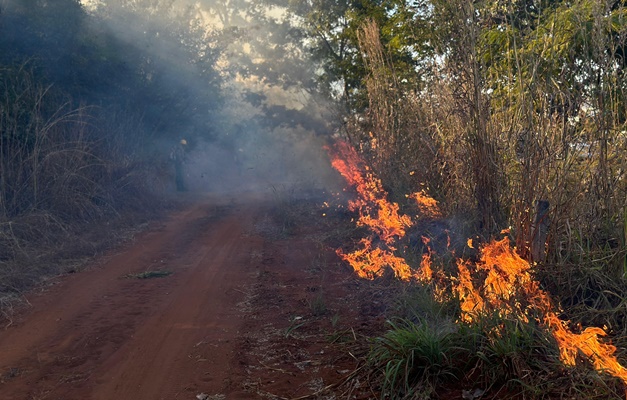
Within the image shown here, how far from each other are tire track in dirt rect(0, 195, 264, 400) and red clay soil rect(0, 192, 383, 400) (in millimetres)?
14

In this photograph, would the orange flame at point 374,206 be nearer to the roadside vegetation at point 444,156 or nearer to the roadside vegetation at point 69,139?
the roadside vegetation at point 444,156

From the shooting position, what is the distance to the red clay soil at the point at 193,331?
4.66 metres

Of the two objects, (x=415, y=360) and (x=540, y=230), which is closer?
(x=415, y=360)

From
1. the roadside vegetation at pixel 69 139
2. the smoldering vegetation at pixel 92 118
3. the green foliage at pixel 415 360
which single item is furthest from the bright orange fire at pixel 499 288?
the smoldering vegetation at pixel 92 118

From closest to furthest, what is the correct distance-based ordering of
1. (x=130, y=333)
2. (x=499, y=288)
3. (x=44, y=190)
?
(x=499, y=288)
(x=130, y=333)
(x=44, y=190)

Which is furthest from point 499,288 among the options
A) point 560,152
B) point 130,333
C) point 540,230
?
point 130,333

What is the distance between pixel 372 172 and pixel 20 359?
7.54m

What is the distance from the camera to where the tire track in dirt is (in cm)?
471

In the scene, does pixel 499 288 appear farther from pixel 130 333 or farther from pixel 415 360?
pixel 130 333

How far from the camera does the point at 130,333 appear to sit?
5.96 m

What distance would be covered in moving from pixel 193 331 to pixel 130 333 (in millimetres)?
624

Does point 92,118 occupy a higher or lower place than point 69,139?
higher

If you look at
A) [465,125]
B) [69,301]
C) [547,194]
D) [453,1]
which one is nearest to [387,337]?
[547,194]

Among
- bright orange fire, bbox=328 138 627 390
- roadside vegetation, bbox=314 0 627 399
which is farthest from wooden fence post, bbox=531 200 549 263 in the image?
bright orange fire, bbox=328 138 627 390
